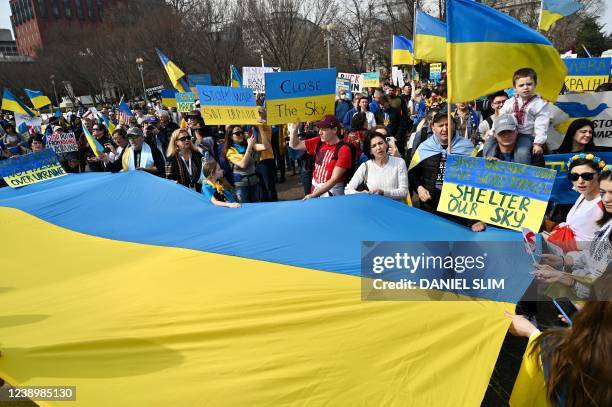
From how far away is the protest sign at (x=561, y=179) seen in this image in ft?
15.1

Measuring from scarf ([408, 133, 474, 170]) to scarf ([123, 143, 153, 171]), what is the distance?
14.2ft

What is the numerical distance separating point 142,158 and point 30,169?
5.99ft

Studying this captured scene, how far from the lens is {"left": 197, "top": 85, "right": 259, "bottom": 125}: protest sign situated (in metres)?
6.55

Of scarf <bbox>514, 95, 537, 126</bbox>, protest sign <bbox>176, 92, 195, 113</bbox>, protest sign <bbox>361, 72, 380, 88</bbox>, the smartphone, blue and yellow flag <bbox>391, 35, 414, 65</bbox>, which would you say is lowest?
the smartphone

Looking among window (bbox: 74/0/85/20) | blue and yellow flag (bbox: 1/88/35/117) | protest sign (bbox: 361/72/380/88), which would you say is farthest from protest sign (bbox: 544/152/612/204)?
window (bbox: 74/0/85/20)

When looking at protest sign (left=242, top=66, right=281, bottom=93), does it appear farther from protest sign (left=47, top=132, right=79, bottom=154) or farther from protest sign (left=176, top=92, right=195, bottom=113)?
protest sign (left=47, top=132, right=79, bottom=154)

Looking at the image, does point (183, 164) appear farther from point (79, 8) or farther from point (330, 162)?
point (79, 8)

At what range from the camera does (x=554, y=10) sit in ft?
26.8

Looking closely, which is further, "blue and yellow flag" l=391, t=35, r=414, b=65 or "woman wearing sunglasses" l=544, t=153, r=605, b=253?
"blue and yellow flag" l=391, t=35, r=414, b=65

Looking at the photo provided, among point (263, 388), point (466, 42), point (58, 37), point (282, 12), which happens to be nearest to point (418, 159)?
point (466, 42)

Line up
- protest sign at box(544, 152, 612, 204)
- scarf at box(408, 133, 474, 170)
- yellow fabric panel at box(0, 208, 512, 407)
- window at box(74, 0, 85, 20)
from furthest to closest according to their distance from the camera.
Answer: window at box(74, 0, 85, 20) < protest sign at box(544, 152, 612, 204) < scarf at box(408, 133, 474, 170) < yellow fabric panel at box(0, 208, 512, 407)

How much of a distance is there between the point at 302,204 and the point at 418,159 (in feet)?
4.57

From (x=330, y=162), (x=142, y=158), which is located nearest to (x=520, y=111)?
(x=330, y=162)

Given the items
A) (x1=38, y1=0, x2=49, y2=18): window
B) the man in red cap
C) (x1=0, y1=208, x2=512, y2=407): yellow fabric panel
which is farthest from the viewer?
(x1=38, y1=0, x2=49, y2=18): window
